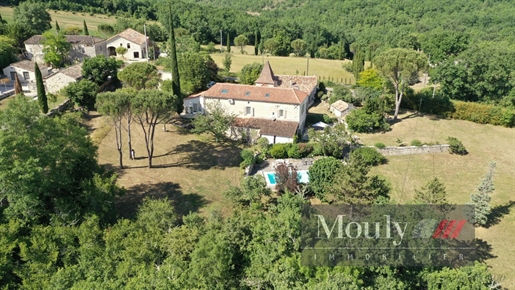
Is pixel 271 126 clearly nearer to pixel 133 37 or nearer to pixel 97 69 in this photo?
pixel 97 69

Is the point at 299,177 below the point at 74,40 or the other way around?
below

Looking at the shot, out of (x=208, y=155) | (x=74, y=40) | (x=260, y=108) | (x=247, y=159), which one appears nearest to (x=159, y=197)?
(x=247, y=159)

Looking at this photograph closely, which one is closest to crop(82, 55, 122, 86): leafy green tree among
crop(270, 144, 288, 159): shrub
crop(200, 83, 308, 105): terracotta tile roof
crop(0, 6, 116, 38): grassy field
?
crop(200, 83, 308, 105): terracotta tile roof

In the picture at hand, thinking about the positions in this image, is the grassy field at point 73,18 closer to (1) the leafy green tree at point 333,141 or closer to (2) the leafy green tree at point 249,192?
(1) the leafy green tree at point 333,141

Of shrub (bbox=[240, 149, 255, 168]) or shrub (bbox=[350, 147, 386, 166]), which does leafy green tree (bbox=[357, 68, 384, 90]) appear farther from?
shrub (bbox=[240, 149, 255, 168])

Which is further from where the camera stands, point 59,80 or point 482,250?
point 59,80

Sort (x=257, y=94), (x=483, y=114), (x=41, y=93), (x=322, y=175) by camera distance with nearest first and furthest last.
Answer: (x=322, y=175), (x=41, y=93), (x=257, y=94), (x=483, y=114)

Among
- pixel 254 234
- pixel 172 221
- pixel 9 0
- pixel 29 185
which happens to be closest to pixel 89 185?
pixel 29 185
